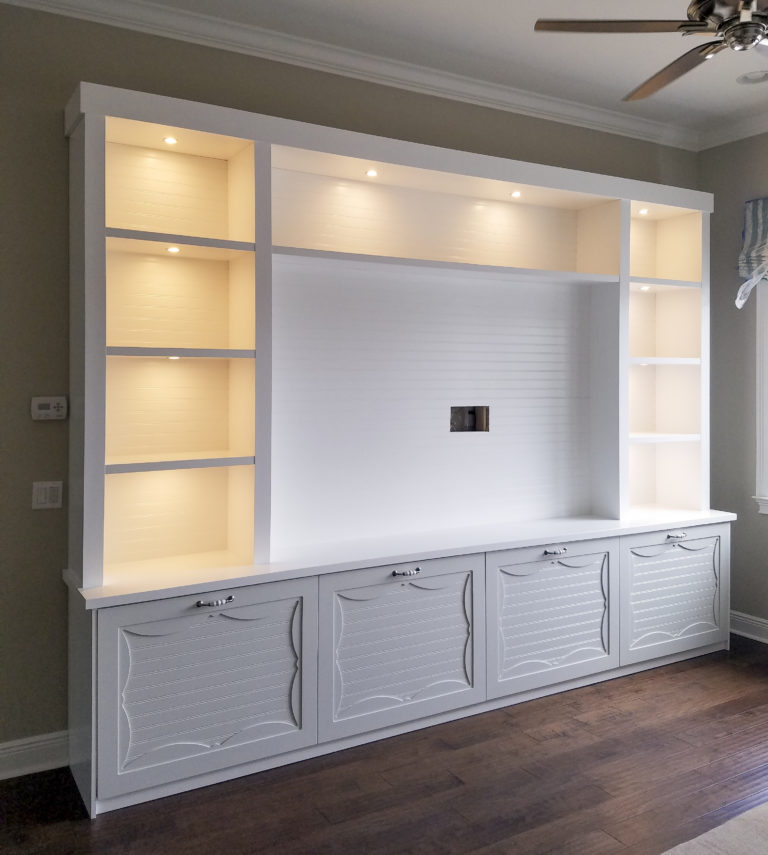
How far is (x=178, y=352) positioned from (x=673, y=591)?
8.94 feet

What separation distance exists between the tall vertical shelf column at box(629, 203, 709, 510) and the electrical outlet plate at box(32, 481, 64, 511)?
112 inches

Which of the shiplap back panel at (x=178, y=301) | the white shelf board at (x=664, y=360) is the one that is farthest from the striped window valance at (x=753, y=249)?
the shiplap back panel at (x=178, y=301)

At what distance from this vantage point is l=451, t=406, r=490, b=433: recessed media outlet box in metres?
3.60

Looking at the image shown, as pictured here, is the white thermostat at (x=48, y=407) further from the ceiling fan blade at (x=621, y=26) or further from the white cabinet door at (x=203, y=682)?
the ceiling fan blade at (x=621, y=26)

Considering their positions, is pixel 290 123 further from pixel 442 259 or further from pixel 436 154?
pixel 442 259

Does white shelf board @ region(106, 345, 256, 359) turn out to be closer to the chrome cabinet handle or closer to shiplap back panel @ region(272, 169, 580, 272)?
shiplap back panel @ region(272, 169, 580, 272)

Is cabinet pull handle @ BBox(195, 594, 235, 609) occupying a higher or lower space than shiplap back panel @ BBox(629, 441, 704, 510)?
lower

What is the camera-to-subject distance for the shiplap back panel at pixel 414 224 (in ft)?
10.5

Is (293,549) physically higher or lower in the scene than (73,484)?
lower

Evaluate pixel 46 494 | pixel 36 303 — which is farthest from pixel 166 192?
pixel 46 494

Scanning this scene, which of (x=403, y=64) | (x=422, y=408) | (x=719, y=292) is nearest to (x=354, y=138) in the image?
(x=403, y=64)

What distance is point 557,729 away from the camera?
312 cm

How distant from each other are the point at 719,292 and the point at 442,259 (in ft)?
6.14

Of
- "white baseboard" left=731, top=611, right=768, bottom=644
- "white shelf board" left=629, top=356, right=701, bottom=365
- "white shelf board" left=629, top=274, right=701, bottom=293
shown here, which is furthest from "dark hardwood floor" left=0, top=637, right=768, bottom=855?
"white shelf board" left=629, top=274, right=701, bottom=293
